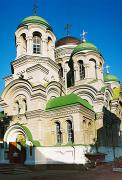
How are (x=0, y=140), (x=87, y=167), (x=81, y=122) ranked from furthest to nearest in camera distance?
1. (x=0, y=140)
2. (x=81, y=122)
3. (x=87, y=167)

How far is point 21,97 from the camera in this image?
2141 centimetres

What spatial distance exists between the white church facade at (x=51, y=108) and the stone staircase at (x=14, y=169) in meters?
0.72

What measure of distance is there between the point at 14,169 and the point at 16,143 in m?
3.06

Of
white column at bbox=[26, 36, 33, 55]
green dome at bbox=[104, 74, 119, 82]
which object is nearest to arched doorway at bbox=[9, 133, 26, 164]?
white column at bbox=[26, 36, 33, 55]

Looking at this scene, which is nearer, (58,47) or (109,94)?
(109,94)

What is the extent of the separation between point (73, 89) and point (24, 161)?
9214 millimetres

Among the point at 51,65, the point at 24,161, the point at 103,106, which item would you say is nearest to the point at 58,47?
the point at 51,65

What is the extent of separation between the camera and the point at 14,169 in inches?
658

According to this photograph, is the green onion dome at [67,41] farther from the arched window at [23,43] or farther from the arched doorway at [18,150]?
the arched doorway at [18,150]

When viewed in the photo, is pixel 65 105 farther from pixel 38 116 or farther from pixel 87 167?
pixel 87 167

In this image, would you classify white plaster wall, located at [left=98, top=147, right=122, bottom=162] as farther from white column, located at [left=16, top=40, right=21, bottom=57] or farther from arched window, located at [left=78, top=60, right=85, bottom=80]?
white column, located at [left=16, top=40, right=21, bottom=57]

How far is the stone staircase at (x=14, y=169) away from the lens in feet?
53.5

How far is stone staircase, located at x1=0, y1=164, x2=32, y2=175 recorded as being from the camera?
16.3 m

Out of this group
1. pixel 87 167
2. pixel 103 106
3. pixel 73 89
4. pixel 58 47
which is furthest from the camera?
pixel 58 47
